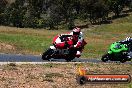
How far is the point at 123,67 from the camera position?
22.4 meters

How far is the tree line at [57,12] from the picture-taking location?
121 m

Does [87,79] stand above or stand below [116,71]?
above

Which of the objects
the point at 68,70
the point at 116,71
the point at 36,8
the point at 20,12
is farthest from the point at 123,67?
the point at 36,8

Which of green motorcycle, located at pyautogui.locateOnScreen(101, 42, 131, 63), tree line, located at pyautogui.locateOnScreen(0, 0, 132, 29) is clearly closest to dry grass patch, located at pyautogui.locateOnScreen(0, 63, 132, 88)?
green motorcycle, located at pyautogui.locateOnScreen(101, 42, 131, 63)

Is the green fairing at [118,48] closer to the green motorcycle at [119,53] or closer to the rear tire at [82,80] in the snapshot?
the green motorcycle at [119,53]

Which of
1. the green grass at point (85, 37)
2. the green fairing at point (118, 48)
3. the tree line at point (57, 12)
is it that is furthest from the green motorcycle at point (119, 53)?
the tree line at point (57, 12)

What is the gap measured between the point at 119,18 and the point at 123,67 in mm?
115675

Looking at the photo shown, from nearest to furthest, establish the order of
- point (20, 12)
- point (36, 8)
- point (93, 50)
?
1. point (93, 50)
2. point (20, 12)
3. point (36, 8)

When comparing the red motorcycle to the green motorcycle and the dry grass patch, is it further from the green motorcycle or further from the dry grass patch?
the dry grass patch

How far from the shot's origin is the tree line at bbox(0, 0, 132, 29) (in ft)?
396

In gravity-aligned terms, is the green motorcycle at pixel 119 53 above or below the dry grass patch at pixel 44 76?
below

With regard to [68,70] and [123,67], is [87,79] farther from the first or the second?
[123,67]

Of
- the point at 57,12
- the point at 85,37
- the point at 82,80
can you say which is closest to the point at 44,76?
the point at 82,80

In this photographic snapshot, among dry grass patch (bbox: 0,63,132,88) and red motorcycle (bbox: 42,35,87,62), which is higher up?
dry grass patch (bbox: 0,63,132,88)
